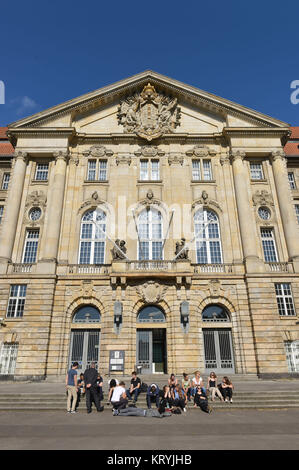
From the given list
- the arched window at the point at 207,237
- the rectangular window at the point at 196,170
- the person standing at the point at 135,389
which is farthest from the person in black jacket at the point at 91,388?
the rectangular window at the point at 196,170

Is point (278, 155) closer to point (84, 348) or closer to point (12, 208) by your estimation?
point (84, 348)

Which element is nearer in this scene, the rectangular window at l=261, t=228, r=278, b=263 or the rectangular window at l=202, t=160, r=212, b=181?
the rectangular window at l=261, t=228, r=278, b=263

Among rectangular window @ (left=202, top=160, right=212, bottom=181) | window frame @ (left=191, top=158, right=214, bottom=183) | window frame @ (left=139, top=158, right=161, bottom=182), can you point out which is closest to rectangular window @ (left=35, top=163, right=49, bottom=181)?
window frame @ (left=139, top=158, right=161, bottom=182)

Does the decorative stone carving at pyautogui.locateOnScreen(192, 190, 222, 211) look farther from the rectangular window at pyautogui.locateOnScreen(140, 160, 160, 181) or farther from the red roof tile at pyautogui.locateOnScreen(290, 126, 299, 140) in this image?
the red roof tile at pyautogui.locateOnScreen(290, 126, 299, 140)

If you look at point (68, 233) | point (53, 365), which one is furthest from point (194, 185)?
point (53, 365)

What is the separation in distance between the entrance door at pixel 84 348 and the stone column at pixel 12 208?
7.63 metres

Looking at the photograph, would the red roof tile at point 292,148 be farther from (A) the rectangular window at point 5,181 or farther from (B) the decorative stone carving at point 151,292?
(A) the rectangular window at point 5,181

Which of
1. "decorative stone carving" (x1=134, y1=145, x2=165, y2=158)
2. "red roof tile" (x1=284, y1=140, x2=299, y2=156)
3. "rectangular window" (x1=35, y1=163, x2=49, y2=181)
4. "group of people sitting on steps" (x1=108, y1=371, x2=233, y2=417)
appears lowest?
"group of people sitting on steps" (x1=108, y1=371, x2=233, y2=417)

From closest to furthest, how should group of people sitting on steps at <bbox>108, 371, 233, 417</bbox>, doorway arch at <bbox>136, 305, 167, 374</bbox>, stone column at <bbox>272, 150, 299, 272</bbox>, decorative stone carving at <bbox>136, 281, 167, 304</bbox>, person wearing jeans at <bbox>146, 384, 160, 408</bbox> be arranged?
group of people sitting on steps at <bbox>108, 371, 233, 417</bbox> → person wearing jeans at <bbox>146, 384, 160, 408</bbox> → doorway arch at <bbox>136, 305, 167, 374</bbox> → decorative stone carving at <bbox>136, 281, 167, 304</bbox> → stone column at <bbox>272, 150, 299, 272</bbox>

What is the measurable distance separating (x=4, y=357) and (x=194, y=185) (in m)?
20.2

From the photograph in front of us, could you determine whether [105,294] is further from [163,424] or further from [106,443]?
[106,443]

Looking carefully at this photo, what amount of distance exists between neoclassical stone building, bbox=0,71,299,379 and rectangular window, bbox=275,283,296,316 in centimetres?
8

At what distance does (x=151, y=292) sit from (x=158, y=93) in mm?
20315

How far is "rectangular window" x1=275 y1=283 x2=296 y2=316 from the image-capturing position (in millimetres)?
22062
